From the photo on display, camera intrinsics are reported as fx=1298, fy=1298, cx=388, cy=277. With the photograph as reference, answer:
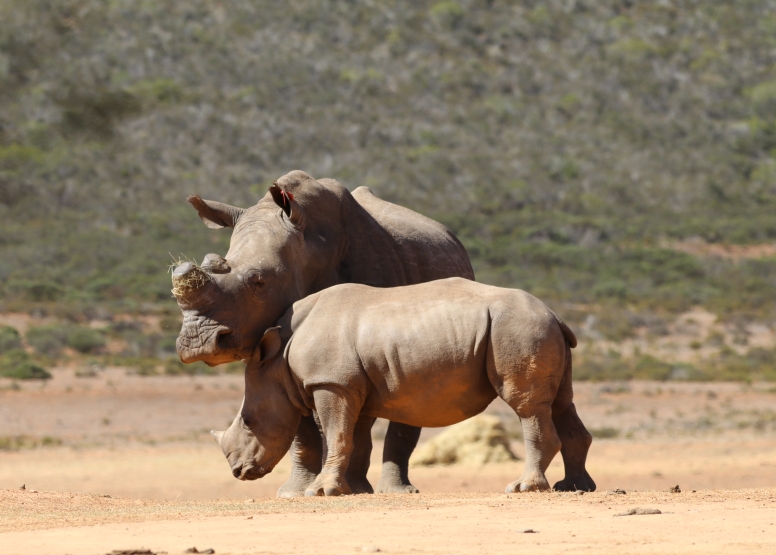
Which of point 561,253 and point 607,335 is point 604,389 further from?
point 561,253

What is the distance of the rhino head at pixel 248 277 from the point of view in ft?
31.8

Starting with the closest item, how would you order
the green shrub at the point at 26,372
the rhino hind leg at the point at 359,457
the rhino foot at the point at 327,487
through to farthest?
the rhino foot at the point at 327,487 → the rhino hind leg at the point at 359,457 → the green shrub at the point at 26,372

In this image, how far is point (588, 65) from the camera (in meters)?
71.6

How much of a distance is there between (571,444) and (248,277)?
2.82 meters

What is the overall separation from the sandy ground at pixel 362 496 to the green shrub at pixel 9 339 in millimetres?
3376

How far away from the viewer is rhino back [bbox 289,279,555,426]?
934 centimetres

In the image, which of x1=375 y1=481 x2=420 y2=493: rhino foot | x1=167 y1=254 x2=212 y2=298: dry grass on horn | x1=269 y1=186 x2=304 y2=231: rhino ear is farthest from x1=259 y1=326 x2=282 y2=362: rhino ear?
x1=375 y1=481 x2=420 y2=493: rhino foot

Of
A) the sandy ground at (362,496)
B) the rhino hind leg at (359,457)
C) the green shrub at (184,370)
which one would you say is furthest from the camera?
the green shrub at (184,370)

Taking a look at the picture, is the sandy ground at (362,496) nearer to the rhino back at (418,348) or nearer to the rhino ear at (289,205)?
the rhino back at (418,348)

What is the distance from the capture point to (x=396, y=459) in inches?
437

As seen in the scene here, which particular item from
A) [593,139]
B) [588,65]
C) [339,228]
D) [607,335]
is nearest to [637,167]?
[593,139]

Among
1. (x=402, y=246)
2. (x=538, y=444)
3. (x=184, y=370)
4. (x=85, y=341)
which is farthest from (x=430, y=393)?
(x=85, y=341)

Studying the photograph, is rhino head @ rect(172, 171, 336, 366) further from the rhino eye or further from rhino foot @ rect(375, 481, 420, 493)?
rhino foot @ rect(375, 481, 420, 493)

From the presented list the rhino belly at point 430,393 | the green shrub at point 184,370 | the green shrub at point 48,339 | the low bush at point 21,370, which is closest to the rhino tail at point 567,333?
the rhino belly at point 430,393
